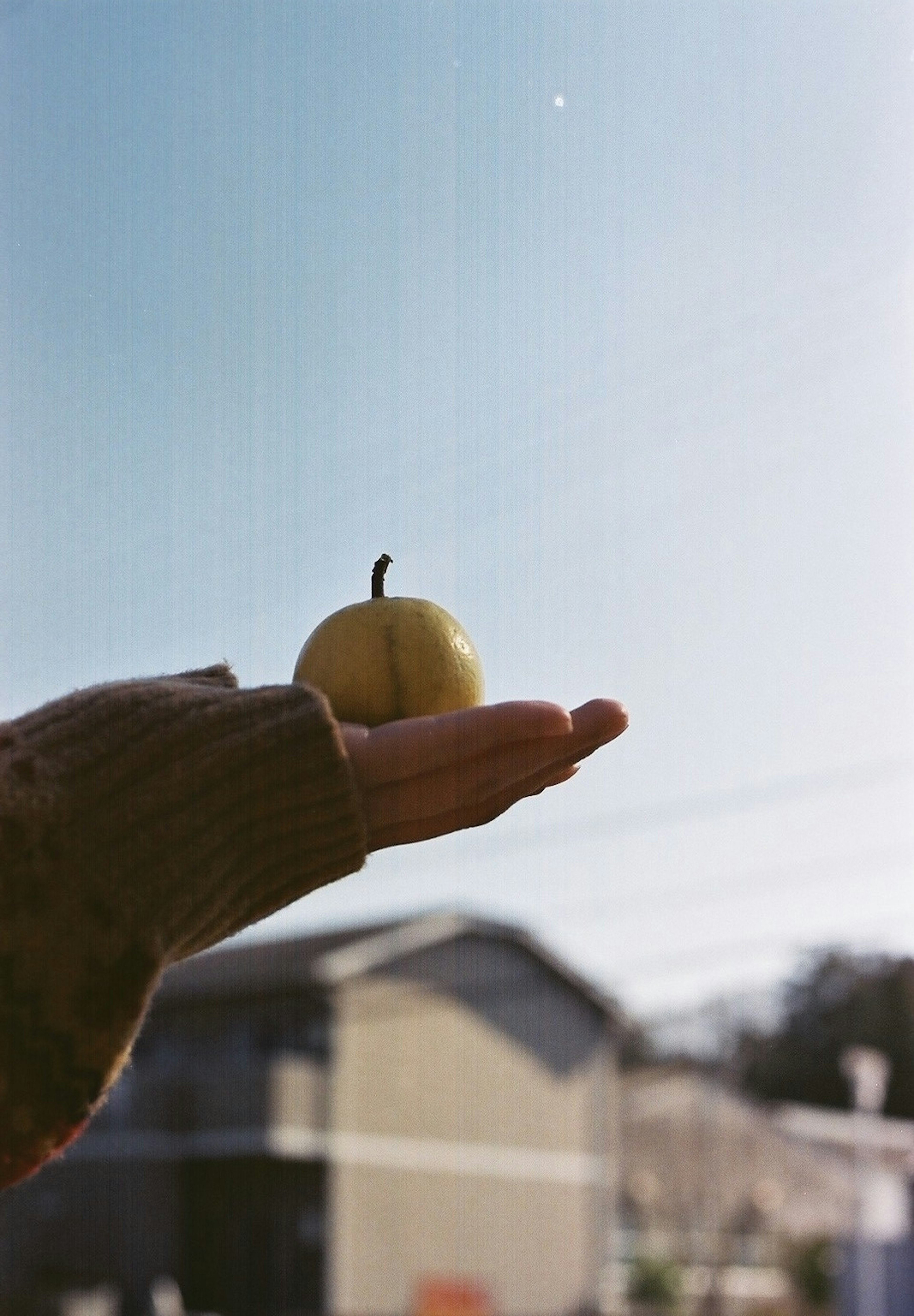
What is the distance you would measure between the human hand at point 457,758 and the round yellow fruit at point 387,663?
0.91 feet

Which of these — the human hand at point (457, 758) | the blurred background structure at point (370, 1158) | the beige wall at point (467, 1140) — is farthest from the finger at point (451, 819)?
the beige wall at point (467, 1140)

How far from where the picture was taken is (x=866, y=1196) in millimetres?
24469

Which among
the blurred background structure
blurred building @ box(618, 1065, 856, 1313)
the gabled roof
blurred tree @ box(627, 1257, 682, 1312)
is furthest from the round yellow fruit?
blurred building @ box(618, 1065, 856, 1313)

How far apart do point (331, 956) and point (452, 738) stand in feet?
73.4

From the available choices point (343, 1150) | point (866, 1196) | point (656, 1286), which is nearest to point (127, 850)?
point (343, 1150)

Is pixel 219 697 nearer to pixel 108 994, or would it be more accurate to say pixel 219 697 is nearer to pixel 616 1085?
pixel 108 994

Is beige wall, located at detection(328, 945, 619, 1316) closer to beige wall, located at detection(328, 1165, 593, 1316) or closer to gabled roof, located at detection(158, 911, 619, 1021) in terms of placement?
beige wall, located at detection(328, 1165, 593, 1316)

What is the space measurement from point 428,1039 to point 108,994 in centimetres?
2437

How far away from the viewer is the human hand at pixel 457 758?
145 centimetres

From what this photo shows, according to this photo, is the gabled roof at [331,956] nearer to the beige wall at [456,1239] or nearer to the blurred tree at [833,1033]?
the beige wall at [456,1239]

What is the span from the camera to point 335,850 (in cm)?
145

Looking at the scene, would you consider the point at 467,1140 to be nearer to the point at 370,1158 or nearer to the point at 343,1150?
the point at 370,1158

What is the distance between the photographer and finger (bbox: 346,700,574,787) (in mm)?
1445

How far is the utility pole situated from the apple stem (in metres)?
15.8
